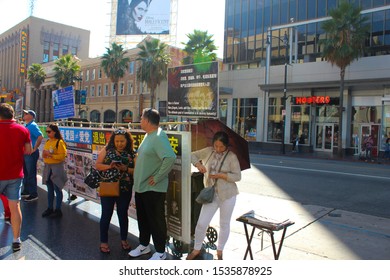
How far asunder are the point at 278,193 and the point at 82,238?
229 inches

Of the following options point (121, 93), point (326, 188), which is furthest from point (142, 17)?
point (326, 188)

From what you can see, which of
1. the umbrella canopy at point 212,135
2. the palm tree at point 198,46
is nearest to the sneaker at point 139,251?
the umbrella canopy at point 212,135

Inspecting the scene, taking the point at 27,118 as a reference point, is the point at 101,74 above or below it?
above

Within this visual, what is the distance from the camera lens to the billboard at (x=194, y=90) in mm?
5762

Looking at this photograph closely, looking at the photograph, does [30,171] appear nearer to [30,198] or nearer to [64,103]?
[30,198]

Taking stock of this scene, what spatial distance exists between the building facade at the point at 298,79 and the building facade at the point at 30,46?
55.4 meters

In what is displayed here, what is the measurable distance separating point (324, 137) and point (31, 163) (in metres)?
25.7

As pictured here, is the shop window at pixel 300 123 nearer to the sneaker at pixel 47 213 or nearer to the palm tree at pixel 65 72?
the sneaker at pixel 47 213

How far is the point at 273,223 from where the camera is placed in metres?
3.84

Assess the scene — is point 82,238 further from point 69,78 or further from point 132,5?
point 132,5

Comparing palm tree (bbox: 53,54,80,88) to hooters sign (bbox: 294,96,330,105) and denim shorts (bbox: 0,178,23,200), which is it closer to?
hooters sign (bbox: 294,96,330,105)

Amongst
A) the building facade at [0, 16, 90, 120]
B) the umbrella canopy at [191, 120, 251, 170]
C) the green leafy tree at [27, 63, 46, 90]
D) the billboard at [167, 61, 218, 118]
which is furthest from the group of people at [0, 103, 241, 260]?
the building facade at [0, 16, 90, 120]

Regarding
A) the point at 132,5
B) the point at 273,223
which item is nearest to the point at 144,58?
the point at 132,5

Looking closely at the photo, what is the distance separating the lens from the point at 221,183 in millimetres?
4262
